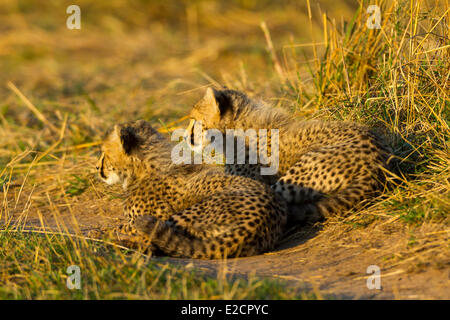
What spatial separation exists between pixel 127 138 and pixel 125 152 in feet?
0.38

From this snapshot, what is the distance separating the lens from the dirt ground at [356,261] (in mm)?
3021

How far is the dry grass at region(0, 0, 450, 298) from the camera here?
3.59 meters

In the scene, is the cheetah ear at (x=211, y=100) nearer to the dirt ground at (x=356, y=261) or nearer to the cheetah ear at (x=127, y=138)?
the cheetah ear at (x=127, y=138)

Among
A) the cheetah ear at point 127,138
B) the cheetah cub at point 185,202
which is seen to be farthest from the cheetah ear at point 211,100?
the cheetah ear at point 127,138

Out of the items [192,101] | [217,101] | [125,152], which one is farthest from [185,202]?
[192,101]

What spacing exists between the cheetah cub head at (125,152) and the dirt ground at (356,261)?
1079 mm

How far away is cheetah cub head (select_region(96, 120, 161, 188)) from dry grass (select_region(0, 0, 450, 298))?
338 millimetres

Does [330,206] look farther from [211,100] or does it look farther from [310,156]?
[211,100]

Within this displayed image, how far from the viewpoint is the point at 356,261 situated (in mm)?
3484

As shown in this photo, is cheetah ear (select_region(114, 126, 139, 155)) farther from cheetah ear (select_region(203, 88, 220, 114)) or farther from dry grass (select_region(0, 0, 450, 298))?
cheetah ear (select_region(203, 88, 220, 114))
